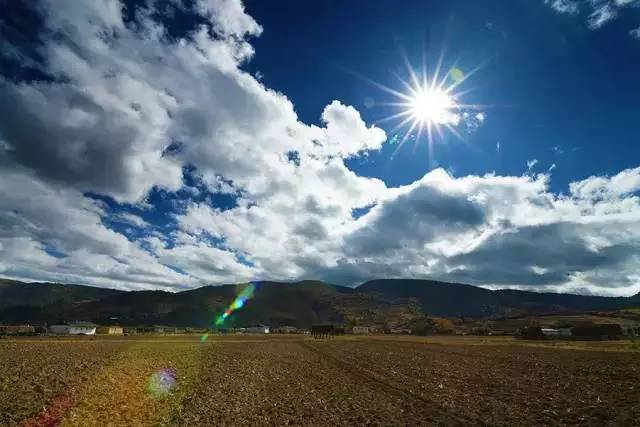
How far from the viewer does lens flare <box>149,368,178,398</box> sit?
26.0 m

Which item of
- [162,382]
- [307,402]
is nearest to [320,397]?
[307,402]

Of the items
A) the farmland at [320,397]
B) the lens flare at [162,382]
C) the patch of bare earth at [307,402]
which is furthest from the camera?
the lens flare at [162,382]

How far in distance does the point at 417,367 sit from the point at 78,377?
2875cm

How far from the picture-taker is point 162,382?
1210 inches

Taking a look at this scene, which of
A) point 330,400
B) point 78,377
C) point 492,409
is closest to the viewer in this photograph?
point 492,409

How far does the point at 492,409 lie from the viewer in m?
20.4

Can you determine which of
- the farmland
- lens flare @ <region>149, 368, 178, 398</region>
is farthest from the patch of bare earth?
lens flare @ <region>149, 368, 178, 398</region>

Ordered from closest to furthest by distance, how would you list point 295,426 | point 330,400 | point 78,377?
point 295,426 → point 330,400 → point 78,377

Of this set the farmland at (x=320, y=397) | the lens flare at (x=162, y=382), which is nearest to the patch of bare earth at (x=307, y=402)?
the farmland at (x=320, y=397)

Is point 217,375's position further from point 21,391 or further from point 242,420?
point 242,420

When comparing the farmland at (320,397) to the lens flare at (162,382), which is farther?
the lens flare at (162,382)

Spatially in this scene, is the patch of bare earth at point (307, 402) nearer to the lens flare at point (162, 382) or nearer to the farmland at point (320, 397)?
the farmland at point (320, 397)

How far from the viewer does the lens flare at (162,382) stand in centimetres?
2605

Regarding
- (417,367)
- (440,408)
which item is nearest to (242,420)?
(440,408)
